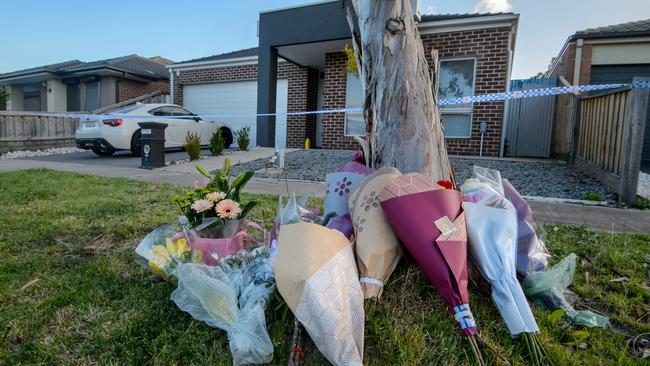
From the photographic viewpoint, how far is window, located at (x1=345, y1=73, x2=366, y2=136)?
34.4 feet

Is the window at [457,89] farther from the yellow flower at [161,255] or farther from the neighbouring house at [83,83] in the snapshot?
the neighbouring house at [83,83]

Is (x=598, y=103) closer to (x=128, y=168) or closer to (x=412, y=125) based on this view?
(x=412, y=125)

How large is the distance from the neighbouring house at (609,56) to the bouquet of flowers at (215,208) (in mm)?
11744

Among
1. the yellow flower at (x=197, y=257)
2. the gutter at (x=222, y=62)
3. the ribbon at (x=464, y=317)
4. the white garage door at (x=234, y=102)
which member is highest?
the gutter at (x=222, y=62)

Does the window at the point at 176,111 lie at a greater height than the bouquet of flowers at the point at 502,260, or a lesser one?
greater

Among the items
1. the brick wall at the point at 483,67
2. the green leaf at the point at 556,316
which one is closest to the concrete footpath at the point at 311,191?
the green leaf at the point at 556,316

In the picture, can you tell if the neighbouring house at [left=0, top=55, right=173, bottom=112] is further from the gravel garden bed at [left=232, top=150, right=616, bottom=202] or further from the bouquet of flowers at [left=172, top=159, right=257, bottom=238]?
the bouquet of flowers at [left=172, top=159, right=257, bottom=238]

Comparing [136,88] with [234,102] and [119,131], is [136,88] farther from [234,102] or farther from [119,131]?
[119,131]

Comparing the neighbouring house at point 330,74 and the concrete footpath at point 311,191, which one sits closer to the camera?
the concrete footpath at point 311,191

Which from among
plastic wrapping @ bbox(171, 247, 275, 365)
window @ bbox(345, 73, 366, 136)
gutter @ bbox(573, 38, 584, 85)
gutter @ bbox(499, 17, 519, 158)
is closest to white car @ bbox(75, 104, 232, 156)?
window @ bbox(345, 73, 366, 136)

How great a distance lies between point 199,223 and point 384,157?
118 cm

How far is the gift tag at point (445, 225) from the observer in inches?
63.0

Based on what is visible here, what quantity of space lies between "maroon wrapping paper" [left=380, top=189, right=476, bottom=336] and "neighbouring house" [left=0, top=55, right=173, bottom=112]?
58.8ft

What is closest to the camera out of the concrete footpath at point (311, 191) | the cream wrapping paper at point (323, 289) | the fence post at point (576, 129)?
the cream wrapping paper at point (323, 289)
